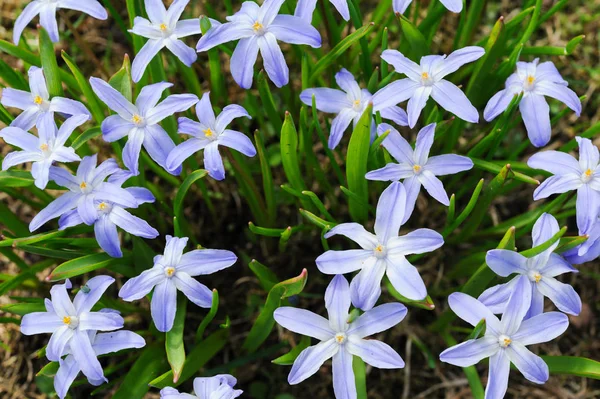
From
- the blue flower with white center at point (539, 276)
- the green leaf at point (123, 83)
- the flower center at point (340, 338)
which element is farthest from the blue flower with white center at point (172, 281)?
the blue flower with white center at point (539, 276)

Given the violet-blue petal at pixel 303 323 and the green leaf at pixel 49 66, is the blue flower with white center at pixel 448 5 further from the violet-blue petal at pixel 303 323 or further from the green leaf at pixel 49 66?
the green leaf at pixel 49 66

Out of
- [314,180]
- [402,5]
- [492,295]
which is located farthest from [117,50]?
[492,295]

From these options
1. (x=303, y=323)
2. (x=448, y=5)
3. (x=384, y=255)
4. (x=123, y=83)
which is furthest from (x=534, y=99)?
(x=123, y=83)

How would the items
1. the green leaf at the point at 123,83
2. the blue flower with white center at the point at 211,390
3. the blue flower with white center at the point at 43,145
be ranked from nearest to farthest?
the blue flower with white center at the point at 211,390 < the blue flower with white center at the point at 43,145 < the green leaf at the point at 123,83

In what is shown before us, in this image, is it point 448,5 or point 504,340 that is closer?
point 504,340

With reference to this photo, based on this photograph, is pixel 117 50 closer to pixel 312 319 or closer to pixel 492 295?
pixel 312 319

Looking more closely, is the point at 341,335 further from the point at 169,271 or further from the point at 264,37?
the point at 264,37

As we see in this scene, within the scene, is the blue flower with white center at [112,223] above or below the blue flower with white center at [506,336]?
above

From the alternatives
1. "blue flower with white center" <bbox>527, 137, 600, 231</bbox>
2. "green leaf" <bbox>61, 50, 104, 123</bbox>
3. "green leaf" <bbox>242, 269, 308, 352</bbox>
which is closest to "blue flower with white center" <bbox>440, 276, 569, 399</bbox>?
"blue flower with white center" <bbox>527, 137, 600, 231</bbox>
